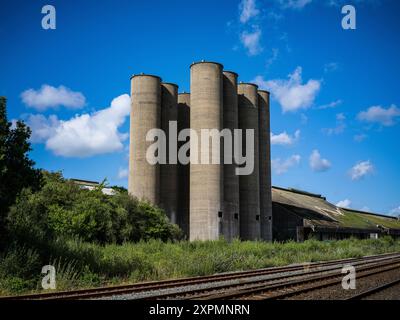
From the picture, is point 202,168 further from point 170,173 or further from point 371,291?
point 371,291

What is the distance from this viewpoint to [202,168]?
42.9 metres

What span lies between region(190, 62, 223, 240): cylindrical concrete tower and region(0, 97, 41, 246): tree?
93.2 ft

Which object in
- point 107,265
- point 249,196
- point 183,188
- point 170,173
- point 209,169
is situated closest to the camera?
point 107,265

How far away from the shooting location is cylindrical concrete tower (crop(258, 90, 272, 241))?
52188 mm

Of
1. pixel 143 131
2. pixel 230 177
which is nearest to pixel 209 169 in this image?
pixel 230 177

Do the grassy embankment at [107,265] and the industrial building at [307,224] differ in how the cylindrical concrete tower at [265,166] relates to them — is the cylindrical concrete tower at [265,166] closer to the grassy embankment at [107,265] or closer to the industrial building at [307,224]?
the industrial building at [307,224]

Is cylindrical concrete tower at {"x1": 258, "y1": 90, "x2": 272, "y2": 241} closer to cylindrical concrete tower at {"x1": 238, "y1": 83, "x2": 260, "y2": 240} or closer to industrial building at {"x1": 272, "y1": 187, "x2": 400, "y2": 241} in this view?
cylindrical concrete tower at {"x1": 238, "y1": 83, "x2": 260, "y2": 240}

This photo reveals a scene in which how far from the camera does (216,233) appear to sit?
4294 cm

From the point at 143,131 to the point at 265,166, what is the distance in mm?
16619

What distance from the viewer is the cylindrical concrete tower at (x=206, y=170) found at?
42750mm

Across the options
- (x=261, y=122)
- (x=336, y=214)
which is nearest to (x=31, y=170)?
(x=261, y=122)

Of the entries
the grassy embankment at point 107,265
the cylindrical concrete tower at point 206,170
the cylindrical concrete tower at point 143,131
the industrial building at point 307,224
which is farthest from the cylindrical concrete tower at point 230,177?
the grassy embankment at point 107,265
